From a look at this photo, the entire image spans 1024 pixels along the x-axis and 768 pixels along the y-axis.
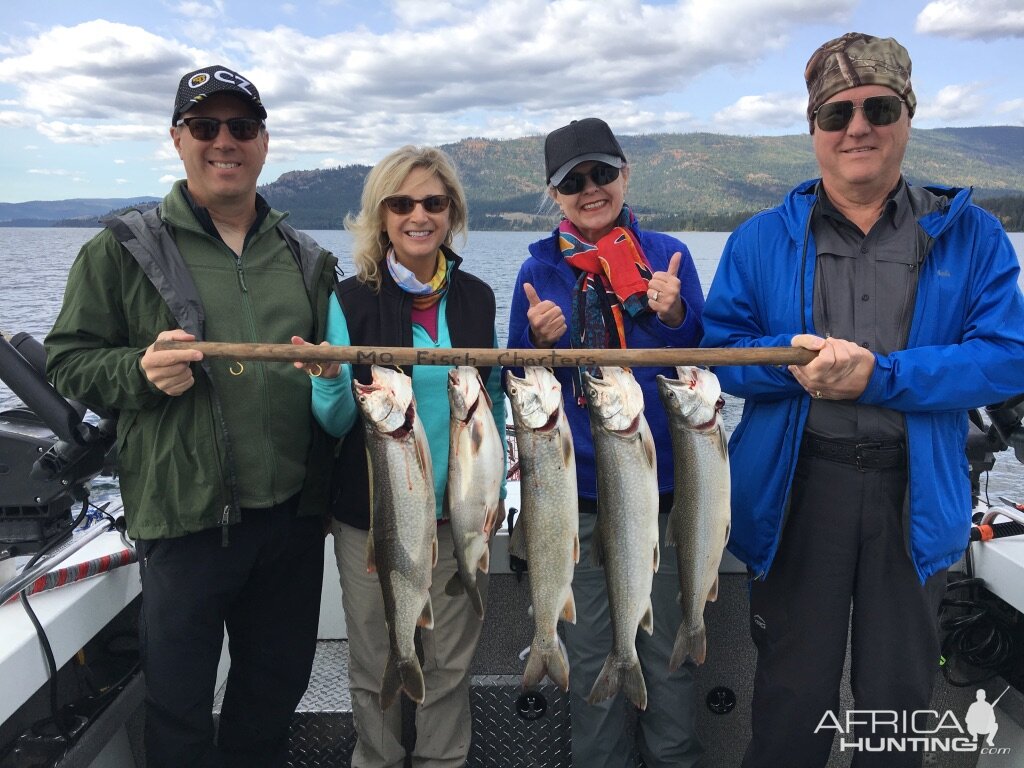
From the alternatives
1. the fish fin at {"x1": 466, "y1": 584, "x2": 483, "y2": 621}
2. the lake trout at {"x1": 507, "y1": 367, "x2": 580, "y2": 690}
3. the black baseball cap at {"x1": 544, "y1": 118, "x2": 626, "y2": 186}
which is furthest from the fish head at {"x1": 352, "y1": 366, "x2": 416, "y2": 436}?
the black baseball cap at {"x1": 544, "y1": 118, "x2": 626, "y2": 186}

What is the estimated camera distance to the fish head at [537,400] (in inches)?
105

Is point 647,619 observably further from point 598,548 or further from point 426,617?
point 426,617

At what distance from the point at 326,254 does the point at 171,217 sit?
67 cm

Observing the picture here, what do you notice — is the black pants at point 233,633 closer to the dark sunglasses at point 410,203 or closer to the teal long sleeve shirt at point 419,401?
the teal long sleeve shirt at point 419,401

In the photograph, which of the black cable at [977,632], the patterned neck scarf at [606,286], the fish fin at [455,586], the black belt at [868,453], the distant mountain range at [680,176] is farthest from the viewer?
the distant mountain range at [680,176]

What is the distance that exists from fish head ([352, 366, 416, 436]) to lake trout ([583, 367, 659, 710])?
70 centimetres

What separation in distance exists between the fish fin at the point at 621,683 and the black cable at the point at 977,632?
212 centimetres

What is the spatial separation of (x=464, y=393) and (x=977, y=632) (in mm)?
3334

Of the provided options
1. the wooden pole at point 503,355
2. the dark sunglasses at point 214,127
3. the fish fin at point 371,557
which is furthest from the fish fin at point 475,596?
the dark sunglasses at point 214,127

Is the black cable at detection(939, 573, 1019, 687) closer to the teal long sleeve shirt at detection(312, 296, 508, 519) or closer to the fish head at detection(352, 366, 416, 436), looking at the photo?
the teal long sleeve shirt at detection(312, 296, 508, 519)

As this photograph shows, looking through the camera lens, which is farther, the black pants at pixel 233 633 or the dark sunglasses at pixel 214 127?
the dark sunglasses at pixel 214 127

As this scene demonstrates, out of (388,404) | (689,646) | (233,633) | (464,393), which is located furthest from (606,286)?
(233,633)

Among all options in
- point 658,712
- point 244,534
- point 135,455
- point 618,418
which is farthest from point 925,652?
point 135,455

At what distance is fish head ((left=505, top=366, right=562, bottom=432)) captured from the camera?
266 centimetres
